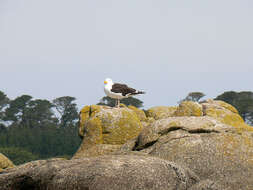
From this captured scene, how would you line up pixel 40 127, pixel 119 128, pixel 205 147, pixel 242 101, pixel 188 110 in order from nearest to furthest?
pixel 205 147 → pixel 119 128 → pixel 188 110 → pixel 242 101 → pixel 40 127

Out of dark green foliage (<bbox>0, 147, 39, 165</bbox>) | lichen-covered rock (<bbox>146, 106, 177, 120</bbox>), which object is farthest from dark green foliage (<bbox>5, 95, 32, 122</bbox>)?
lichen-covered rock (<bbox>146, 106, 177, 120</bbox>)

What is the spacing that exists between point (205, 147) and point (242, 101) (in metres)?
70.4

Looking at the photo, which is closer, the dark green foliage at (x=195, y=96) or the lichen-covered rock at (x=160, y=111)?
the lichen-covered rock at (x=160, y=111)

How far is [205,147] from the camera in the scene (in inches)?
653

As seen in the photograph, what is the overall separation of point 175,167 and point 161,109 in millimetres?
13411

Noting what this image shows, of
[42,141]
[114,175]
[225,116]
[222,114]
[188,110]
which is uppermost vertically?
[188,110]

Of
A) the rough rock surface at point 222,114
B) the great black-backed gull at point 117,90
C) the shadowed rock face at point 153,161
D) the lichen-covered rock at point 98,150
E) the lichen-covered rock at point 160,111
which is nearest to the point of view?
the shadowed rock face at point 153,161

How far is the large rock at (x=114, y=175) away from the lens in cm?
1340

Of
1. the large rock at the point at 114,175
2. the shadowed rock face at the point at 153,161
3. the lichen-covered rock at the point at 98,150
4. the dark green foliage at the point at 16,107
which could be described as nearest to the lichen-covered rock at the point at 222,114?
the shadowed rock face at the point at 153,161

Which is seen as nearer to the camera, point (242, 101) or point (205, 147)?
point (205, 147)

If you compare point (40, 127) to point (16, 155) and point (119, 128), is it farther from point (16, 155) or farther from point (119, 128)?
point (119, 128)

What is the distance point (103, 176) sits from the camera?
44.2ft

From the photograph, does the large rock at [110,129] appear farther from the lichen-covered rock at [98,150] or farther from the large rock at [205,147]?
the large rock at [205,147]

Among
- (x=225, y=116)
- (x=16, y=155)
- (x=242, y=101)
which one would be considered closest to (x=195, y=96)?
(x=242, y=101)
